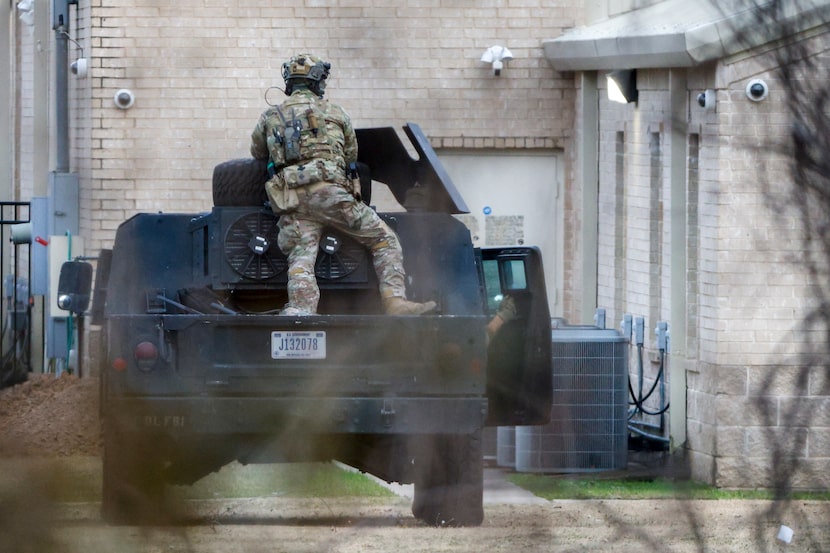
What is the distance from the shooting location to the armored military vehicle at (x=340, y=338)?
22.9 feet

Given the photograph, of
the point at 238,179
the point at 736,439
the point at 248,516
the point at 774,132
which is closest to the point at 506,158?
the point at 736,439

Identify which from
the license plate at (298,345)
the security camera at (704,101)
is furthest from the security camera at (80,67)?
the license plate at (298,345)

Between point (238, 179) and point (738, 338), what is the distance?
3.76 m

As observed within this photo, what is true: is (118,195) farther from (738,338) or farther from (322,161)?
(738,338)

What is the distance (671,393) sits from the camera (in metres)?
10.7

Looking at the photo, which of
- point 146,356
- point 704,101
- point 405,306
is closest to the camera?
point 704,101

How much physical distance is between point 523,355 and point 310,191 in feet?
5.12

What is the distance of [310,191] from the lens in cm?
740

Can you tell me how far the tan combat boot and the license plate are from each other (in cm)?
46

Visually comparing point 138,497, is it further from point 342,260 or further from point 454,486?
point 342,260

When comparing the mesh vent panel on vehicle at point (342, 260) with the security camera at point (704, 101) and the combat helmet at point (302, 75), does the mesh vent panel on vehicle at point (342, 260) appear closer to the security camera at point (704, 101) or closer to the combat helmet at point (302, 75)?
the combat helmet at point (302, 75)

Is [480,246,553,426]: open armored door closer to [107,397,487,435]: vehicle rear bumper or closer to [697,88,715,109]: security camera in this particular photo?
[107,397,487,435]: vehicle rear bumper

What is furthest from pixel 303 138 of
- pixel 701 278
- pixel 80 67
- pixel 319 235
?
pixel 80 67

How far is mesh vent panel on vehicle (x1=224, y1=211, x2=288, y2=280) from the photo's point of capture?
7.68 meters
